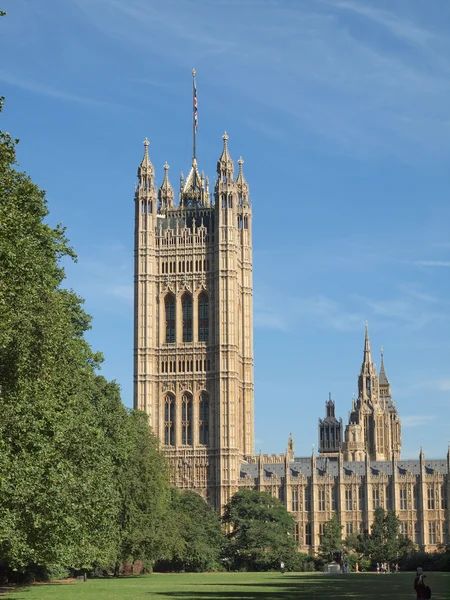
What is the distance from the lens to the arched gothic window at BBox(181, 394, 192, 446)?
118312 millimetres

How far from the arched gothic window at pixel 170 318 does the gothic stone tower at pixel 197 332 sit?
11cm

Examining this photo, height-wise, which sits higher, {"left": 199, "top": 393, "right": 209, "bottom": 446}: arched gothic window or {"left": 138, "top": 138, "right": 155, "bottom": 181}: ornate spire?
{"left": 138, "top": 138, "right": 155, "bottom": 181}: ornate spire

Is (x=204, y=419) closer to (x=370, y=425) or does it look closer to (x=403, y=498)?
(x=403, y=498)

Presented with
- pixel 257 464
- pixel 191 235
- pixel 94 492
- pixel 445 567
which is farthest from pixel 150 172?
pixel 94 492

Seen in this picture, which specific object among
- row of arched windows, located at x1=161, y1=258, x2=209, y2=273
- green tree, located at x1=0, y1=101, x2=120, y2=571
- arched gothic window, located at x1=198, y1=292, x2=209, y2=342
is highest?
row of arched windows, located at x1=161, y1=258, x2=209, y2=273

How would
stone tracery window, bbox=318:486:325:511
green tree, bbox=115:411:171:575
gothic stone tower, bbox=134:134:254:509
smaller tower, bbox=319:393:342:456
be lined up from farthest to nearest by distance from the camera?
1. smaller tower, bbox=319:393:342:456
2. stone tracery window, bbox=318:486:325:511
3. gothic stone tower, bbox=134:134:254:509
4. green tree, bbox=115:411:171:575

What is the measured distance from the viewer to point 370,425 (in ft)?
520

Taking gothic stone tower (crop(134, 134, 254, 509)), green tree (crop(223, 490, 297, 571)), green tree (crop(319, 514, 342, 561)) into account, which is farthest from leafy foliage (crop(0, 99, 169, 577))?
gothic stone tower (crop(134, 134, 254, 509))

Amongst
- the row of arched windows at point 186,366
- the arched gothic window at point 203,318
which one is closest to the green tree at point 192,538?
the row of arched windows at point 186,366

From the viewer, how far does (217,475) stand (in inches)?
4572

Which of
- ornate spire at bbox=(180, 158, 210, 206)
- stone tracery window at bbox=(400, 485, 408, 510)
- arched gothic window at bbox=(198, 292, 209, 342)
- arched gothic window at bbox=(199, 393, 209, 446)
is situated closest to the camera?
arched gothic window at bbox=(199, 393, 209, 446)

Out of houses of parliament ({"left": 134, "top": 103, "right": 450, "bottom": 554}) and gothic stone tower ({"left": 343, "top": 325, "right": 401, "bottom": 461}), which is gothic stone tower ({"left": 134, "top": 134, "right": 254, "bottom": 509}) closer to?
houses of parliament ({"left": 134, "top": 103, "right": 450, "bottom": 554})

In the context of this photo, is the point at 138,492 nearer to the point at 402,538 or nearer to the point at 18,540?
the point at 18,540

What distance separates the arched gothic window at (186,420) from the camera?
118312 millimetres
